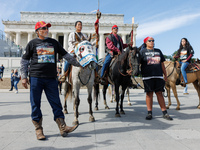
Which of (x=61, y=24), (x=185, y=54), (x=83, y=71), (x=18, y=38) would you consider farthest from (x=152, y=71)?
(x=18, y=38)

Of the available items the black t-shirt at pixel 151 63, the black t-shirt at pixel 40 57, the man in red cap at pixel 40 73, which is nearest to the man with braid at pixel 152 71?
the black t-shirt at pixel 151 63

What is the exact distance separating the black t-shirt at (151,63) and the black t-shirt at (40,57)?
328cm

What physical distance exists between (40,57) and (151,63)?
3644 millimetres

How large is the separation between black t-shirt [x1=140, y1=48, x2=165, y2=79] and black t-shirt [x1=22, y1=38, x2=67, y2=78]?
3276mm

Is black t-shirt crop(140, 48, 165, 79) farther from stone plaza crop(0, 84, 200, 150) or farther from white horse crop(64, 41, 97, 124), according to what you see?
white horse crop(64, 41, 97, 124)

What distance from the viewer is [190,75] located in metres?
7.82

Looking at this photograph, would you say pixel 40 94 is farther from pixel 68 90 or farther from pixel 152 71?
pixel 152 71

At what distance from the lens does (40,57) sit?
12.5 feet

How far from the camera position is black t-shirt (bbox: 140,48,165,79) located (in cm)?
571

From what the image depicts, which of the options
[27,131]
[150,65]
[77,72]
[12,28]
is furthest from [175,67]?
[12,28]

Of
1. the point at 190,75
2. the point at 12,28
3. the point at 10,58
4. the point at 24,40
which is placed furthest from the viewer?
the point at 24,40

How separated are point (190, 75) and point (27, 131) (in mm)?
7149

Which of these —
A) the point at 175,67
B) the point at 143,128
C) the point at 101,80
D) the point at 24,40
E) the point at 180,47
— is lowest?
the point at 143,128

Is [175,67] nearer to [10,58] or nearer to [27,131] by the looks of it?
[27,131]
